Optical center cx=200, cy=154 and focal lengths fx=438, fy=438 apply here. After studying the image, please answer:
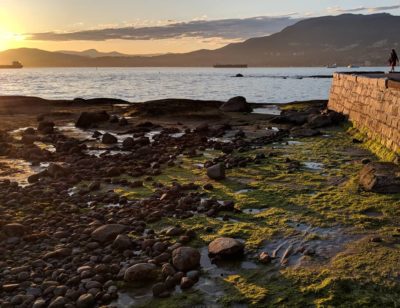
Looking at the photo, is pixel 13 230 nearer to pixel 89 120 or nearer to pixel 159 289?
pixel 159 289

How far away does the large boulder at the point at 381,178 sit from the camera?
10584mm

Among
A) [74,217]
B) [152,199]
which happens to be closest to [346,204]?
[152,199]

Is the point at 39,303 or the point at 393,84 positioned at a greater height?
the point at 393,84

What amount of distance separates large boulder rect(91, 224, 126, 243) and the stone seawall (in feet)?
30.6

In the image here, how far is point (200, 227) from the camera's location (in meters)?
9.05

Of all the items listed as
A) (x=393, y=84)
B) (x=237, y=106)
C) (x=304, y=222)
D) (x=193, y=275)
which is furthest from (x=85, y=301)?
(x=237, y=106)

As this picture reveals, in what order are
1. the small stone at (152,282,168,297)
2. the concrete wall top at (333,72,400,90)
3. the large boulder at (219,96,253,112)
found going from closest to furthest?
the small stone at (152,282,168,297) < the concrete wall top at (333,72,400,90) < the large boulder at (219,96,253,112)

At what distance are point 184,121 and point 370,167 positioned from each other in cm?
1977

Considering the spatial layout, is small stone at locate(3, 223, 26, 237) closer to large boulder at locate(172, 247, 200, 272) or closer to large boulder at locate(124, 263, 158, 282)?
large boulder at locate(124, 263, 158, 282)

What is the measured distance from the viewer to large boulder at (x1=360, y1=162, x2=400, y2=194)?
10584 mm

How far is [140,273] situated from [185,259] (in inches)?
30.7

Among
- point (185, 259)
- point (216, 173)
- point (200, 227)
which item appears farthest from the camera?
point (216, 173)

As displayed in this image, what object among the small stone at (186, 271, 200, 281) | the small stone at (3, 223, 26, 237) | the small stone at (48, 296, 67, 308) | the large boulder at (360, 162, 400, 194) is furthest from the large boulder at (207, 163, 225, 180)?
the small stone at (48, 296, 67, 308)

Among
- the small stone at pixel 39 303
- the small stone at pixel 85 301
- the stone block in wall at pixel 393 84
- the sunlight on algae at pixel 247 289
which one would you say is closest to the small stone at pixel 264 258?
the sunlight on algae at pixel 247 289
